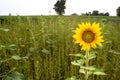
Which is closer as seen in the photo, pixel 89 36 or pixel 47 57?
pixel 89 36

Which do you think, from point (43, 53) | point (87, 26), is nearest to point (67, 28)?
point (43, 53)

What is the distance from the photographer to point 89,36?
96.5 inches

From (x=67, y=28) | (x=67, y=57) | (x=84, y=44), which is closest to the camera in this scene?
(x=84, y=44)

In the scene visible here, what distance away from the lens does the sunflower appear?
2398 mm

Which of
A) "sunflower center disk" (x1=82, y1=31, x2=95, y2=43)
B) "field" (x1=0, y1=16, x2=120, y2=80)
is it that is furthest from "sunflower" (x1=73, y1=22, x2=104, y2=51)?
"field" (x1=0, y1=16, x2=120, y2=80)

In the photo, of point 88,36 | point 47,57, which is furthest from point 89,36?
point 47,57

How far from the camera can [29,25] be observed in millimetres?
6059

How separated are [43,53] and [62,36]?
99 centimetres

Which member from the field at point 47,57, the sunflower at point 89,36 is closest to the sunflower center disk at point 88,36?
the sunflower at point 89,36

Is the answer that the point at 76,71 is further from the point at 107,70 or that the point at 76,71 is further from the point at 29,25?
the point at 29,25

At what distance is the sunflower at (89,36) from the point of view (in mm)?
2398

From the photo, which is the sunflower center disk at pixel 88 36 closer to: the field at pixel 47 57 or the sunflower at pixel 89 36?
the sunflower at pixel 89 36

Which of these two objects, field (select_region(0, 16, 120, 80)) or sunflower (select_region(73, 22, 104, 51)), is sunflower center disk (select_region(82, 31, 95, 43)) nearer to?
sunflower (select_region(73, 22, 104, 51))

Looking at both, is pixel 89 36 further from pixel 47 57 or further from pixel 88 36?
pixel 47 57
